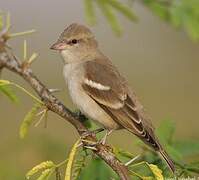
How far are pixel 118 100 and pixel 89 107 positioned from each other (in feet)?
0.74

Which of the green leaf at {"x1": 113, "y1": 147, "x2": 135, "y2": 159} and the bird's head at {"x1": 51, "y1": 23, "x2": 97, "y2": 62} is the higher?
the bird's head at {"x1": 51, "y1": 23, "x2": 97, "y2": 62}

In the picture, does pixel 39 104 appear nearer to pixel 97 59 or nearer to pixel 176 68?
pixel 97 59

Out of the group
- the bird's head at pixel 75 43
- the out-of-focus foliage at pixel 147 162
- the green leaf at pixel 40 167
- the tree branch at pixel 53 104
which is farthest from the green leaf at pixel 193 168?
the bird's head at pixel 75 43

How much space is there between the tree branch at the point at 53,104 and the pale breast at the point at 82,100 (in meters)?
1.39

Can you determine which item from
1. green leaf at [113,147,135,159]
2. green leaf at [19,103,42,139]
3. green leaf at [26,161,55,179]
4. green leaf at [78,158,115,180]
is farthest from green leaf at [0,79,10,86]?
green leaf at [78,158,115,180]

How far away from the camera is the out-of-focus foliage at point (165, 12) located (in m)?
4.55

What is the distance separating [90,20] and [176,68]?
404 inches

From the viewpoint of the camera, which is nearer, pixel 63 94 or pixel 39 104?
pixel 39 104

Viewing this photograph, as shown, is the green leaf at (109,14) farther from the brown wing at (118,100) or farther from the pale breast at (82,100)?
the pale breast at (82,100)

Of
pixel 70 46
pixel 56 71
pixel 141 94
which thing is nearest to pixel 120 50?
pixel 56 71

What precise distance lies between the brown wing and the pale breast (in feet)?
0.13

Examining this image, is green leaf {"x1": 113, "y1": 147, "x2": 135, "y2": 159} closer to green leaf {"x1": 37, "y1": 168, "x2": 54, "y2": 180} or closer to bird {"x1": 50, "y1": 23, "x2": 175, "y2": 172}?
green leaf {"x1": 37, "y1": 168, "x2": 54, "y2": 180}

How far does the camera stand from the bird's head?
223 inches

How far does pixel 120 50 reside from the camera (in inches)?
576
